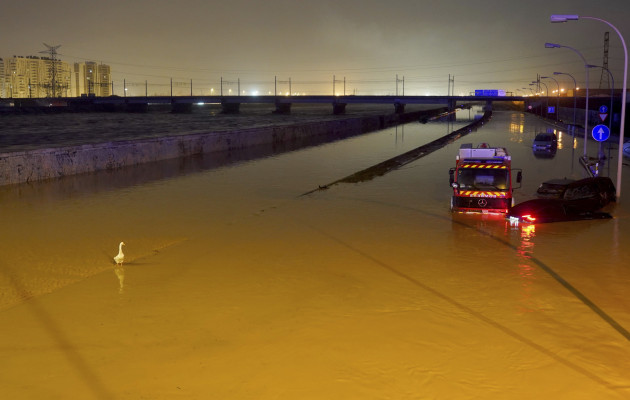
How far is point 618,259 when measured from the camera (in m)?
14.5

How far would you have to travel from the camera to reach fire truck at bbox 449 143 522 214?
19531 millimetres

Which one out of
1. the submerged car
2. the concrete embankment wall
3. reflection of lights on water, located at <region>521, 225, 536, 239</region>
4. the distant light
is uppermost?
the distant light

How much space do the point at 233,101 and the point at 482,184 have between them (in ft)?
494

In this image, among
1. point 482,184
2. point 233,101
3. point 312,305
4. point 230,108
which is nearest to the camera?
point 312,305

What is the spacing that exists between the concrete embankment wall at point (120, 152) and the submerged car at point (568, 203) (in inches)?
892

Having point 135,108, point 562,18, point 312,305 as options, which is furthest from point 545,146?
point 135,108

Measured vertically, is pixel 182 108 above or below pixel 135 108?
above

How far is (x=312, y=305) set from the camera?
1106 centimetres

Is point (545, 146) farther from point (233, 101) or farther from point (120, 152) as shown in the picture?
point (233, 101)

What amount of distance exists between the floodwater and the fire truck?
0.49 meters

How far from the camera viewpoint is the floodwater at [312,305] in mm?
8062

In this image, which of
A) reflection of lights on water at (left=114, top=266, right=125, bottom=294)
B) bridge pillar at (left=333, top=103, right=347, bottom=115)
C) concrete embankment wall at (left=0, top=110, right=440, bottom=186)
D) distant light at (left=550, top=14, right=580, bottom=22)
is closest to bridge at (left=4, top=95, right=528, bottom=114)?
bridge pillar at (left=333, top=103, right=347, bottom=115)

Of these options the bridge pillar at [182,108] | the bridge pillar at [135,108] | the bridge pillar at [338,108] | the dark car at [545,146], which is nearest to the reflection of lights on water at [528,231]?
the dark car at [545,146]

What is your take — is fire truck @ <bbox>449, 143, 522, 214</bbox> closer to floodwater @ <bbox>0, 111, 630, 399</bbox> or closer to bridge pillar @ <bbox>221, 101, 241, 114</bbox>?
floodwater @ <bbox>0, 111, 630, 399</bbox>
